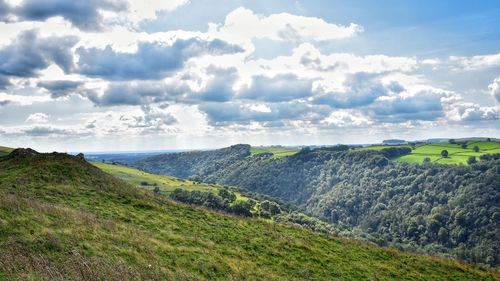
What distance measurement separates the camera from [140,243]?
803 inches

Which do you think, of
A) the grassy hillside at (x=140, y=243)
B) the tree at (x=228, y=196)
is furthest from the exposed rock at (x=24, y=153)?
the tree at (x=228, y=196)

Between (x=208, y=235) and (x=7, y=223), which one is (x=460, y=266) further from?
(x=7, y=223)

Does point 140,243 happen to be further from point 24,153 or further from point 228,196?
point 228,196

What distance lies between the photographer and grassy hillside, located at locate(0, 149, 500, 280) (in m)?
16.0

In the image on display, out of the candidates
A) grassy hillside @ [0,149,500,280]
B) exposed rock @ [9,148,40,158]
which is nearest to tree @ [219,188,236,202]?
exposed rock @ [9,148,40,158]

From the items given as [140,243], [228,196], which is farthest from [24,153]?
[228,196]

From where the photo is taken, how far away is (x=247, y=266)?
2227 cm

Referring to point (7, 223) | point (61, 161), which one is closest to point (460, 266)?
point (7, 223)

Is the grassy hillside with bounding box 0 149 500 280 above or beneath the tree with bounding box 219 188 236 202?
above

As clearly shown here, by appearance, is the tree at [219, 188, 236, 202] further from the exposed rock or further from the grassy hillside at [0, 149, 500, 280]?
the grassy hillside at [0, 149, 500, 280]

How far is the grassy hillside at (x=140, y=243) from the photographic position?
628 inches

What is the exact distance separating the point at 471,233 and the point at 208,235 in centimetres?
16987

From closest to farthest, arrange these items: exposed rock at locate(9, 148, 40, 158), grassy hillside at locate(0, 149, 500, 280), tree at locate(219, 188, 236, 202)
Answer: grassy hillside at locate(0, 149, 500, 280) < exposed rock at locate(9, 148, 40, 158) < tree at locate(219, 188, 236, 202)

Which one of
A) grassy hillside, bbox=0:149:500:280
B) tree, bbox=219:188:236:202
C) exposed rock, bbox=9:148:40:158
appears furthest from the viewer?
tree, bbox=219:188:236:202
